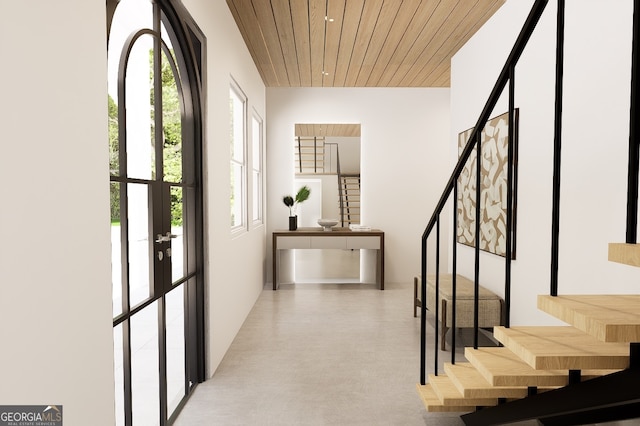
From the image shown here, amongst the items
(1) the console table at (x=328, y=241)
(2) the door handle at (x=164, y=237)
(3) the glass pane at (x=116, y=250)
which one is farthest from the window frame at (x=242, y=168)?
(3) the glass pane at (x=116, y=250)

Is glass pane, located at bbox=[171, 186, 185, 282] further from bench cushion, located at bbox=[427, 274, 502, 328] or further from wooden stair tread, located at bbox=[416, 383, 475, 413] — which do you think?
bench cushion, located at bbox=[427, 274, 502, 328]

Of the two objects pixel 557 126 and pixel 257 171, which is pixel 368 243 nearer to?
pixel 257 171

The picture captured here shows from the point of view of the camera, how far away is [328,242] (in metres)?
5.89

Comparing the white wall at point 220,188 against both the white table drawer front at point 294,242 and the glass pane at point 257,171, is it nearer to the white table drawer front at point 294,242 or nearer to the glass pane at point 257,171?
the glass pane at point 257,171

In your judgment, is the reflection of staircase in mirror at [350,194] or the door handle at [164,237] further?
the reflection of staircase in mirror at [350,194]

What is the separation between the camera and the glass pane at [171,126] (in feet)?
8.06

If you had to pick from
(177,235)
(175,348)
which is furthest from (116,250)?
(175,348)

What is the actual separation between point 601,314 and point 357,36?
3.78m

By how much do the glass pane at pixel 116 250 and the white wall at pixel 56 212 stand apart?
20cm

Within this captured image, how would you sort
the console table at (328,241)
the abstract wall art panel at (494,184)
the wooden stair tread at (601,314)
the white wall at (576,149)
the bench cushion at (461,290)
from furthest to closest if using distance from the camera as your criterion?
the console table at (328,241), the bench cushion at (461,290), the abstract wall art panel at (494,184), the white wall at (576,149), the wooden stair tread at (601,314)

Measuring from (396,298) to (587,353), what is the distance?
432cm

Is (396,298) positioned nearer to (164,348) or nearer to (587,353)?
(164,348)

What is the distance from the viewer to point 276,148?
6.30 meters

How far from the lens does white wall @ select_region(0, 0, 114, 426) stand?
1.05 m
